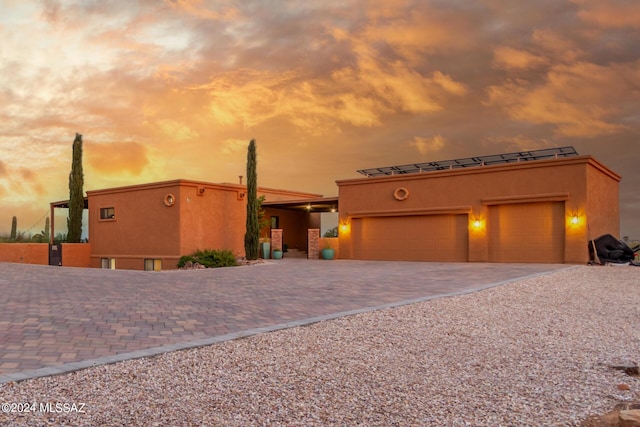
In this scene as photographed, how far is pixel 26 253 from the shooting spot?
23.9 m

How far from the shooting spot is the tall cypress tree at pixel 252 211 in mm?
21328

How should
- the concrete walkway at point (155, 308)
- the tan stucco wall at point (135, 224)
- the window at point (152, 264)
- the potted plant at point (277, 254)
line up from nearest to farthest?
the concrete walkway at point (155, 308) < the tan stucco wall at point (135, 224) < the window at point (152, 264) < the potted plant at point (277, 254)

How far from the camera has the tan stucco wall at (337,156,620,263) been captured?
17219 mm

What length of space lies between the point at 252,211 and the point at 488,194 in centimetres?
1051

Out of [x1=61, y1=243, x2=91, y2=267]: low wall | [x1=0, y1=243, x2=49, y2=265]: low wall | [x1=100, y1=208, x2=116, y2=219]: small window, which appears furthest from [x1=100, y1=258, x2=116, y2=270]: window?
[x1=0, y1=243, x2=49, y2=265]: low wall

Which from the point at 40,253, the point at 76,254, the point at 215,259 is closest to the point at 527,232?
→ the point at 215,259

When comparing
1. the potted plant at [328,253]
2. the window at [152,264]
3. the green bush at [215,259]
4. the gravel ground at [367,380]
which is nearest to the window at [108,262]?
the window at [152,264]

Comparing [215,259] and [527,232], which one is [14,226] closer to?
[215,259]

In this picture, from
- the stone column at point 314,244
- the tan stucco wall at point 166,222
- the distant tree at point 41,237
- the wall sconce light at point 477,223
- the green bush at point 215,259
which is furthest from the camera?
the distant tree at point 41,237

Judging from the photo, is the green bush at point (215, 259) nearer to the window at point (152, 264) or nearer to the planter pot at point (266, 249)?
the window at point (152, 264)

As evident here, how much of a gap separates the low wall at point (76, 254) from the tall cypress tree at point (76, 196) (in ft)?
5.89

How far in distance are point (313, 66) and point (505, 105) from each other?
8710 mm

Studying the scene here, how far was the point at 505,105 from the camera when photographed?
20391 millimetres

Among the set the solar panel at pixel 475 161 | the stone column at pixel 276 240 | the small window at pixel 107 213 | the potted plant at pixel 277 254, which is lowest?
the potted plant at pixel 277 254
